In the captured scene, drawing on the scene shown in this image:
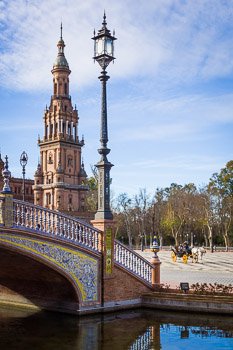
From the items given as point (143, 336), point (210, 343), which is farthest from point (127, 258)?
point (210, 343)

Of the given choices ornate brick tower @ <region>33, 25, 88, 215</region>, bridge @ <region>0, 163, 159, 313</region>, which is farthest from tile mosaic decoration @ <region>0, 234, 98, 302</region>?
ornate brick tower @ <region>33, 25, 88, 215</region>

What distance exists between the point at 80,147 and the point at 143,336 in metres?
59.8

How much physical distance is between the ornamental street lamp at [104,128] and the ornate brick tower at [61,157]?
5033cm

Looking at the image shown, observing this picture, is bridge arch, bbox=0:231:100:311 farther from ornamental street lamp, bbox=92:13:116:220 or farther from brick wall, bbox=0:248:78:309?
ornamental street lamp, bbox=92:13:116:220

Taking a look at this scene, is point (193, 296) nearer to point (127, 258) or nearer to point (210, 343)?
point (127, 258)

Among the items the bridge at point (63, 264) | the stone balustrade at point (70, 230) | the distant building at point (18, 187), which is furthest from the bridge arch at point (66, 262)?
the distant building at point (18, 187)

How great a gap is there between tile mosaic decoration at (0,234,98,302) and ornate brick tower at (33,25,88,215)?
167 ft

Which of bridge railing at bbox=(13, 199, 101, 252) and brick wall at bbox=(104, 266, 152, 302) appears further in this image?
brick wall at bbox=(104, 266, 152, 302)

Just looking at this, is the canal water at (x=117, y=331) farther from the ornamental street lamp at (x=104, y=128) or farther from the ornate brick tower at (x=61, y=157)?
the ornate brick tower at (x=61, y=157)

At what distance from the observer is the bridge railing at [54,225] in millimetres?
12702

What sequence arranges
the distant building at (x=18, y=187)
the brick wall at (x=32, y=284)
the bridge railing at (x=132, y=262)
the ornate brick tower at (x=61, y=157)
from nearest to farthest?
the brick wall at (x=32, y=284) → the bridge railing at (x=132, y=262) → the distant building at (x=18, y=187) → the ornate brick tower at (x=61, y=157)

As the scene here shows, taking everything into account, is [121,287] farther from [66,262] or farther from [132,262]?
[66,262]

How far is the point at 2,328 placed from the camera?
41.8ft

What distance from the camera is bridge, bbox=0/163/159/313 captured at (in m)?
12.6
